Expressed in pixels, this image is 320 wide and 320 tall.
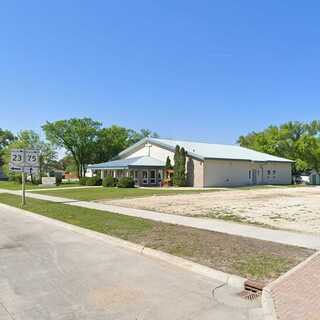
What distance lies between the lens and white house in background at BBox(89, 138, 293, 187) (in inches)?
1549

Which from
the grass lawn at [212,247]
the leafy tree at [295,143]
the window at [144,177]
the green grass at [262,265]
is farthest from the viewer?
the leafy tree at [295,143]

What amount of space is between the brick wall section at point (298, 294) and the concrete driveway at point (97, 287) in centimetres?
57

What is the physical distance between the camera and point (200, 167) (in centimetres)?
3881

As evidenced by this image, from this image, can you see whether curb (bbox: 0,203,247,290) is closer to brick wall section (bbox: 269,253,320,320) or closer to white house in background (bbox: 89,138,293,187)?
brick wall section (bbox: 269,253,320,320)

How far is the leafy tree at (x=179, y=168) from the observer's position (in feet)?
129

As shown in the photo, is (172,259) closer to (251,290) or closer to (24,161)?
(251,290)

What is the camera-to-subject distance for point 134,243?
938cm

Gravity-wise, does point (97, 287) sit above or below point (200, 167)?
below

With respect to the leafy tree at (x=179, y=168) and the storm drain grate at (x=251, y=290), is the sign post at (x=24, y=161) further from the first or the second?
the leafy tree at (x=179, y=168)

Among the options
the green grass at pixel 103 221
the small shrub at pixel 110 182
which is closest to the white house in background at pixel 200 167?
the small shrub at pixel 110 182

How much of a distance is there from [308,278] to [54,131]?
55.5 m

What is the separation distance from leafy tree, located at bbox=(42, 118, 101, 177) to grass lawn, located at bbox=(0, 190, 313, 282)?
4691 centimetres

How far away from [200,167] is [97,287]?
109ft

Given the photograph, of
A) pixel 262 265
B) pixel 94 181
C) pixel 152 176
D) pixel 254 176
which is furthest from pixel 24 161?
pixel 254 176
